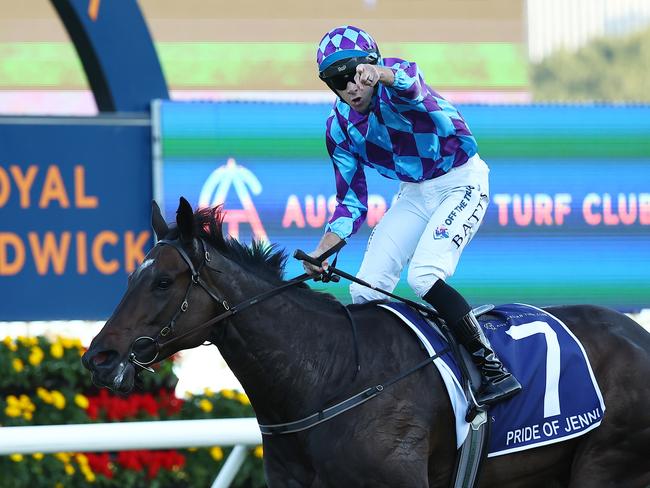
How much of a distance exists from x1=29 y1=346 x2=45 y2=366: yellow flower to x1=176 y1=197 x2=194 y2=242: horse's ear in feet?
7.00

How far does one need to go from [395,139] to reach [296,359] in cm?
80

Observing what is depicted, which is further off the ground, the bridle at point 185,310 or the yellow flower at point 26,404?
the bridle at point 185,310

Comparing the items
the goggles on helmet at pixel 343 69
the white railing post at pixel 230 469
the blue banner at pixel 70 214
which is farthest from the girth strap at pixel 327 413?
the blue banner at pixel 70 214

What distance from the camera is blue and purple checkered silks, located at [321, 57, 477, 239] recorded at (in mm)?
3648

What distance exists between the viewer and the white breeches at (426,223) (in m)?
3.71

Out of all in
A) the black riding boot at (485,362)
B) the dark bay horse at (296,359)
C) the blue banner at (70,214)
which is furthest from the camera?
the blue banner at (70,214)

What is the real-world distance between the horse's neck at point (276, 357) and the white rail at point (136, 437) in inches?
32.2

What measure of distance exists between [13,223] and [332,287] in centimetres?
165

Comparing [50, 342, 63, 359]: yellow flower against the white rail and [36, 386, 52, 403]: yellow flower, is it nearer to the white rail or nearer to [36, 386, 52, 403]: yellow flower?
[36, 386, 52, 403]: yellow flower

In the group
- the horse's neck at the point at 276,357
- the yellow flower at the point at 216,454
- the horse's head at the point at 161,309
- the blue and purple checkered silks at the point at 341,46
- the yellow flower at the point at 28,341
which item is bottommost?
the yellow flower at the point at 216,454

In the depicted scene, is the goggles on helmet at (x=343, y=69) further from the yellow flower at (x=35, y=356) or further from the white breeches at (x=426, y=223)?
the yellow flower at (x=35, y=356)

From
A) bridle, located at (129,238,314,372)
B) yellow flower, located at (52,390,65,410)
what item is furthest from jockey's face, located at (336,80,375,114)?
yellow flower, located at (52,390,65,410)

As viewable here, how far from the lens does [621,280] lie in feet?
21.2

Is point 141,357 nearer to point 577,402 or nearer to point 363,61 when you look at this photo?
point 363,61
